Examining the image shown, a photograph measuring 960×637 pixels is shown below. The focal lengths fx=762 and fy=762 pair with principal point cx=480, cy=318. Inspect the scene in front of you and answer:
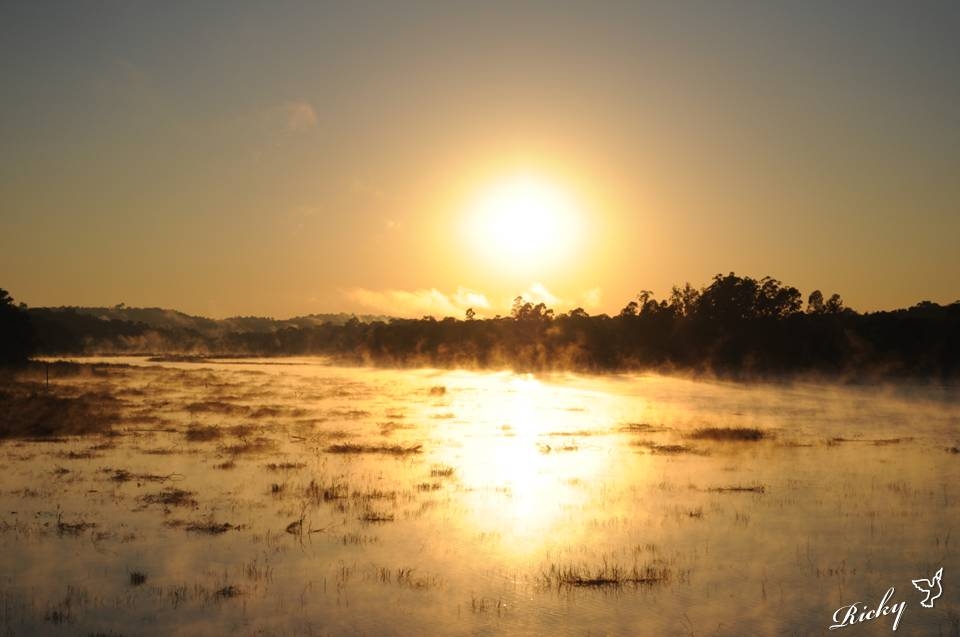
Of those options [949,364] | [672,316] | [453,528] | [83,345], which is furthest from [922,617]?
[83,345]

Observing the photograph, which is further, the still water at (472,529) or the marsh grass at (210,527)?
the marsh grass at (210,527)

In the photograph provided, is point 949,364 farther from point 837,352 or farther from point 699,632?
point 699,632

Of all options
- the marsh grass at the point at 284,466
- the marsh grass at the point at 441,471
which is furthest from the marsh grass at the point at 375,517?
the marsh grass at the point at 284,466

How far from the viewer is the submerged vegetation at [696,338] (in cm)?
9538

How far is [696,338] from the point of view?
114812mm

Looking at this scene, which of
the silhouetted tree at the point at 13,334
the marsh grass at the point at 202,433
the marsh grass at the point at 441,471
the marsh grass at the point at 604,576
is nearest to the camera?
the marsh grass at the point at 604,576

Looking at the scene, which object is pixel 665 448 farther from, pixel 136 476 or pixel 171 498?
pixel 136 476

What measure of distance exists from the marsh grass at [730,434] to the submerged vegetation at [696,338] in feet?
98.6

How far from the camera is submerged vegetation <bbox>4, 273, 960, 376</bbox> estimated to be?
313 ft

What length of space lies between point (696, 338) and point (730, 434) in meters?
79.5

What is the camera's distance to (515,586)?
14.8 meters

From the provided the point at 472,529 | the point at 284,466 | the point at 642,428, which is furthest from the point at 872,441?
the point at 284,466

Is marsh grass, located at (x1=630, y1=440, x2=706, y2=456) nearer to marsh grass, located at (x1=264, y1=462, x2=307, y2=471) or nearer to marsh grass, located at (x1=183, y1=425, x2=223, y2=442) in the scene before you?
marsh grass, located at (x1=264, y1=462, x2=307, y2=471)

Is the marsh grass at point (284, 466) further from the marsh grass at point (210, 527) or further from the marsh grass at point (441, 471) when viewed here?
the marsh grass at point (210, 527)
